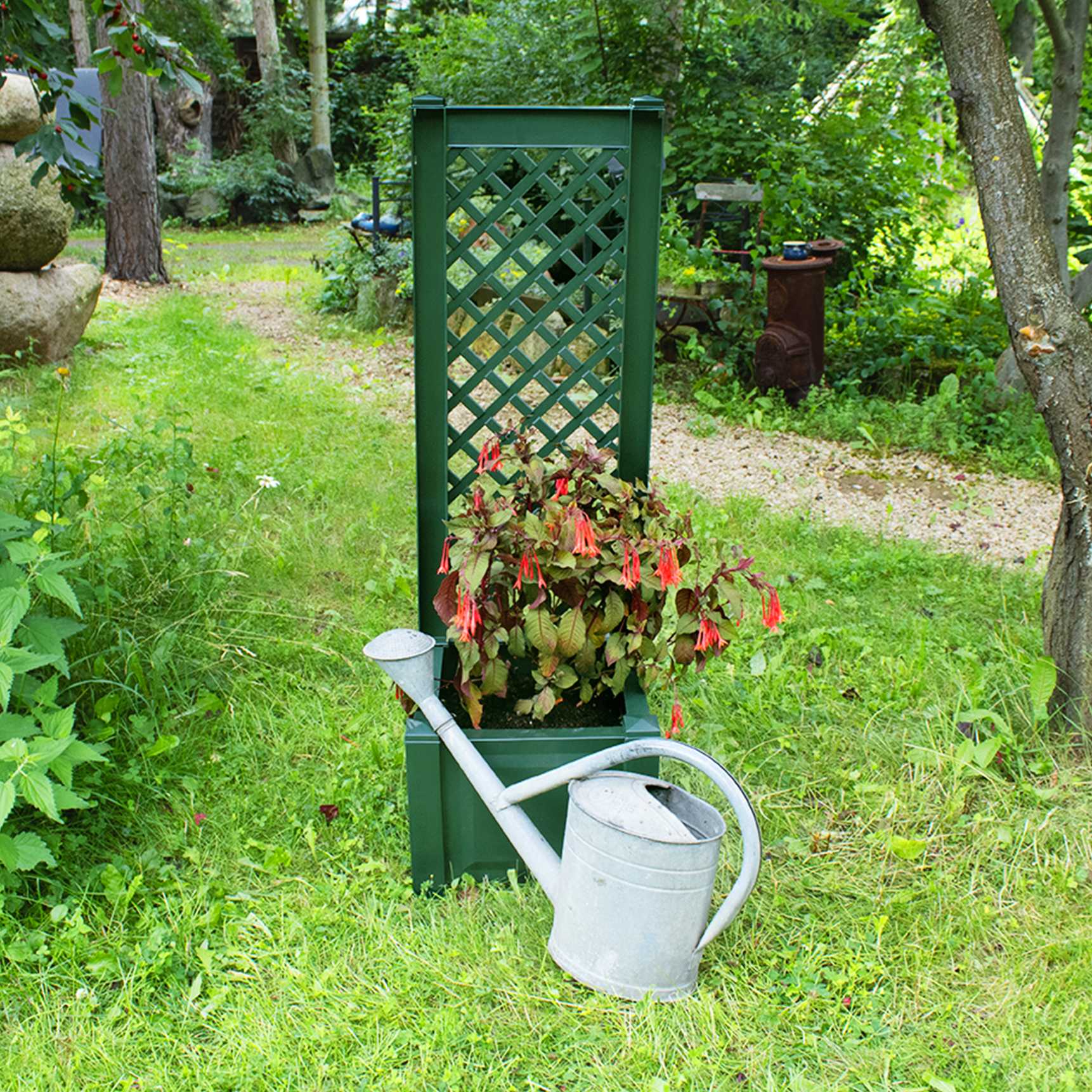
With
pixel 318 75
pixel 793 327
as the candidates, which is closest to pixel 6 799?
pixel 793 327

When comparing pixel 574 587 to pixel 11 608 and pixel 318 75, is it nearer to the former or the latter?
pixel 11 608

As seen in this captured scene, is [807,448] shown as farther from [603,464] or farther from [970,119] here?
[603,464]

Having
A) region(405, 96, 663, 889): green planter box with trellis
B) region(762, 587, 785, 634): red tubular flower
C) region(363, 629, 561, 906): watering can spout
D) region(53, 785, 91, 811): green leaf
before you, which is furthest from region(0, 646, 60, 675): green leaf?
region(762, 587, 785, 634): red tubular flower

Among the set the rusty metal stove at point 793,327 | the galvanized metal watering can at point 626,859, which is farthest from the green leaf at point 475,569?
the rusty metal stove at point 793,327

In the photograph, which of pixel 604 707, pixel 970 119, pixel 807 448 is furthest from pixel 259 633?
pixel 807 448

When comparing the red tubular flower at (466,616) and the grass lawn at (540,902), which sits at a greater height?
the red tubular flower at (466,616)

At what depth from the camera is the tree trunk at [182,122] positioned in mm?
17859

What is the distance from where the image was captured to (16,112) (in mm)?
5949

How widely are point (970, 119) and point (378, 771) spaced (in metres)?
2.37

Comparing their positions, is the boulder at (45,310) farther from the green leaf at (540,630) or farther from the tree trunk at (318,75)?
the tree trunk at (318,75)

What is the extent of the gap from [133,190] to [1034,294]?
28.5 ft

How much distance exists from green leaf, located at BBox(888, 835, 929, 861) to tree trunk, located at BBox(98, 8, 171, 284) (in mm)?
8869

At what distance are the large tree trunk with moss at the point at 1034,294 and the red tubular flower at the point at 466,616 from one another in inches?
65.0

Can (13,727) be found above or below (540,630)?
below
